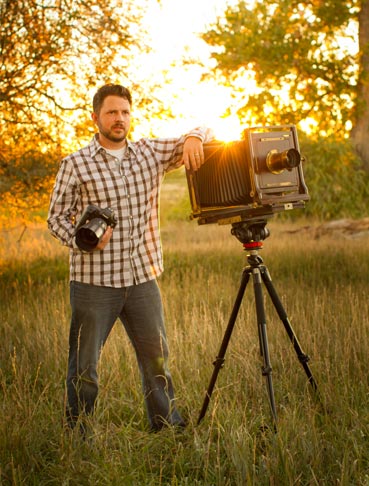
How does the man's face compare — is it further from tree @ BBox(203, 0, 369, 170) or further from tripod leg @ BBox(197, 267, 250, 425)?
tree @ BBox(203, 0, 369, 170)

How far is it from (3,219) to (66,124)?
186cm

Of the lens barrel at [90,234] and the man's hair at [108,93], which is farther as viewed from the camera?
the man's hair at [108,93]

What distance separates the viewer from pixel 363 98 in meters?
13.4

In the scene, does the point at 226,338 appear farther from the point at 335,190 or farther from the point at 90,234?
the point at 335,190

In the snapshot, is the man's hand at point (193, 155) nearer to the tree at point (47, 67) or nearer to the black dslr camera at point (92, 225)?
the black dslr camera at point (92, 225)

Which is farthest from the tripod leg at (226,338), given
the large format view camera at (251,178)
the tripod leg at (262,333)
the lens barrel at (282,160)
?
the lens barrel at (282,160)

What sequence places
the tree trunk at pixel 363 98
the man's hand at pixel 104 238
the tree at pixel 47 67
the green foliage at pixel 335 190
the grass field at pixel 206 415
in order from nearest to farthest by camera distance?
the grass field at pixel 206 415, the man's hand at pixel 104 238, the tree at pixel 47 67, the tree trunk at pixel 363 98, the green foliage at pixel 335 190

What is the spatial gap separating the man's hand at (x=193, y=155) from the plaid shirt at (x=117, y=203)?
0.38 ft

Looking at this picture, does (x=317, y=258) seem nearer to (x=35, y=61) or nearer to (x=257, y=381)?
(x=35, y=61)

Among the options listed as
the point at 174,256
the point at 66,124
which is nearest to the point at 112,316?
the point at 66,124

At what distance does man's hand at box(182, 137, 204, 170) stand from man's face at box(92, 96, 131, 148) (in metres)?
0.38

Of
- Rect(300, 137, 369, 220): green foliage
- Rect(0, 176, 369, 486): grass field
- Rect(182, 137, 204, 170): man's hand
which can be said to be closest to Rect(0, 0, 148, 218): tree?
Rect(0, 176, 369, 486): grass field

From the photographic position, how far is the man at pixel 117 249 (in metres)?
3.68

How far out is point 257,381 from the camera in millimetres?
4375
